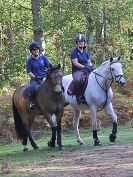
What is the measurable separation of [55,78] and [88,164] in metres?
3.20

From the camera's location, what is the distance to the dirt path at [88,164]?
7.49m

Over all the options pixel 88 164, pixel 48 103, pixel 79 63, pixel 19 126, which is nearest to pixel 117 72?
pixel 79 63

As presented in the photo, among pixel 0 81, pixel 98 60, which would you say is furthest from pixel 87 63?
pixel 0 81

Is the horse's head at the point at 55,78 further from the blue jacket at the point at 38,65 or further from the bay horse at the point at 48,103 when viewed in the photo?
the blue jacket at the point at 38,65

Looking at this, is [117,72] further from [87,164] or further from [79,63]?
[87,164]

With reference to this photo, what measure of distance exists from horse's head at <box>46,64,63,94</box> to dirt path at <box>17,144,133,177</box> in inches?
62.8

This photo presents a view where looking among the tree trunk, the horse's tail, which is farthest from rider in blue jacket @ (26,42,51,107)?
the tree trunk

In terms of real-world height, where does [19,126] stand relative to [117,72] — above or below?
below

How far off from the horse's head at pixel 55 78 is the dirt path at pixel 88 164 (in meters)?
1.59

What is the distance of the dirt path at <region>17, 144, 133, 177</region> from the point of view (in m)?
7.49

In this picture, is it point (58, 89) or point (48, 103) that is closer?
point (58, 89)

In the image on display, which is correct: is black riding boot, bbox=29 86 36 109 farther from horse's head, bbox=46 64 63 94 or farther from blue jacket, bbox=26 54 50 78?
horse's head, bbox=46 64 63 94

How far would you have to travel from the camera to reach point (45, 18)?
19344 millimetres

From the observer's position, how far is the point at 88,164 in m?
8.49
